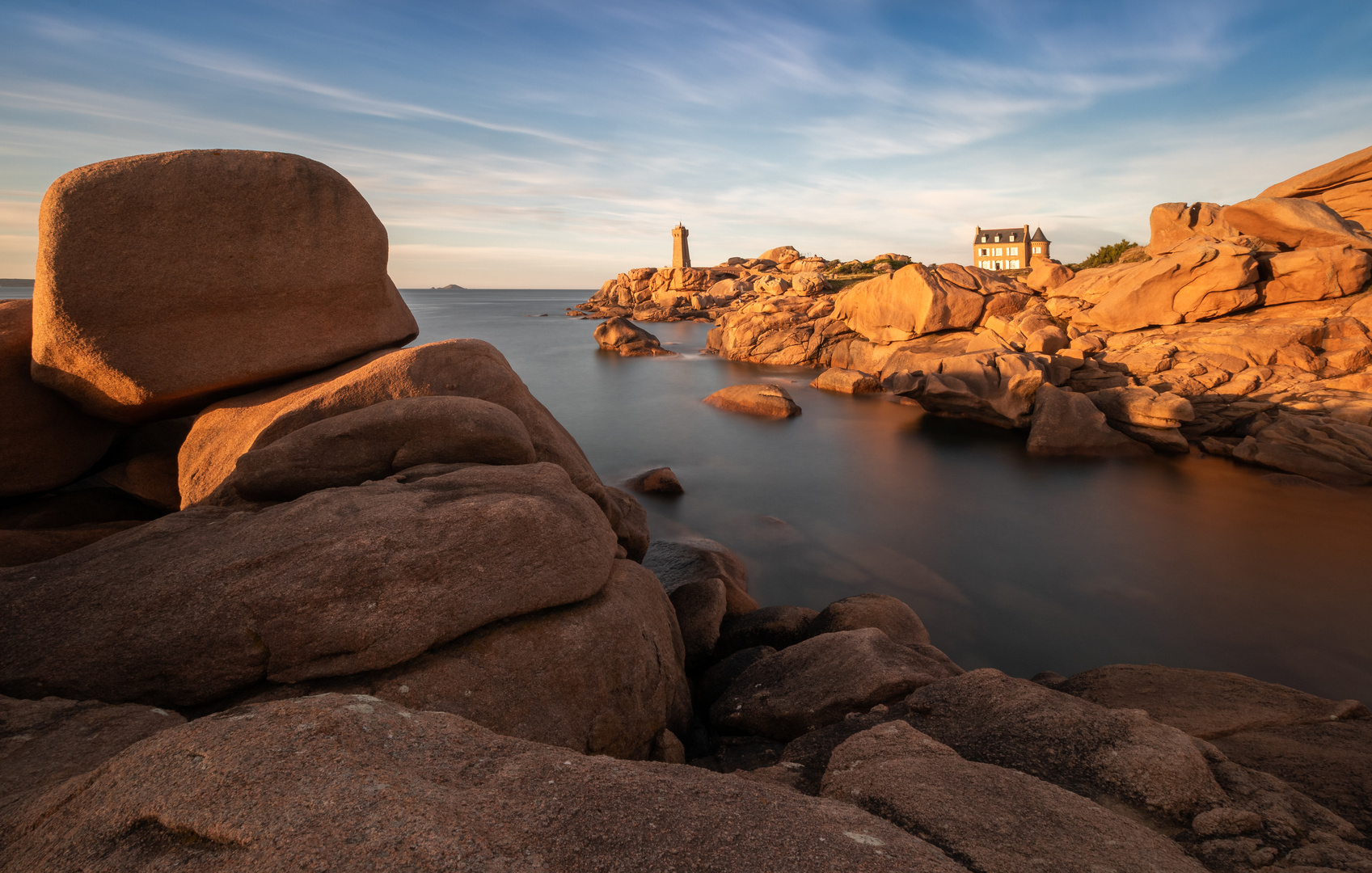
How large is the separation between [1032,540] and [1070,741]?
13699mm

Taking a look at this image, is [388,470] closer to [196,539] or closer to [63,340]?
[196,539]

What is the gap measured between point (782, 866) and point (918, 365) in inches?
1318

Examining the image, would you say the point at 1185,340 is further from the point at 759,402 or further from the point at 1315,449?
the point at 759,402

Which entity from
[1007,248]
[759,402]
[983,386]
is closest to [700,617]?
[983,386]

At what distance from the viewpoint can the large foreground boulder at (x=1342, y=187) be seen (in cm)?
2908

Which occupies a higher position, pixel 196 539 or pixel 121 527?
pixel 196 539

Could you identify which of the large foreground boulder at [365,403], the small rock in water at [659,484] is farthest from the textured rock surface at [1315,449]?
the large foreground boulder at [365,403]

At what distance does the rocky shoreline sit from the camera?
2877 millimetres

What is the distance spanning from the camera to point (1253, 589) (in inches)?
547

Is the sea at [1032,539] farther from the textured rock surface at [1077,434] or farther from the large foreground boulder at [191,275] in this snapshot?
the large foreground boulder at [191,275]

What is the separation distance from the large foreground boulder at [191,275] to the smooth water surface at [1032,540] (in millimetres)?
10194

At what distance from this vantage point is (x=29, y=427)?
27.0 ft

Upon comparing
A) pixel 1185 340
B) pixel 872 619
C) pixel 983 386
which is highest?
pixel 1185 340

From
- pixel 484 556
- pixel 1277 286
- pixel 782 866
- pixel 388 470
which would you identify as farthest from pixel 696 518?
pixel 1277 286
